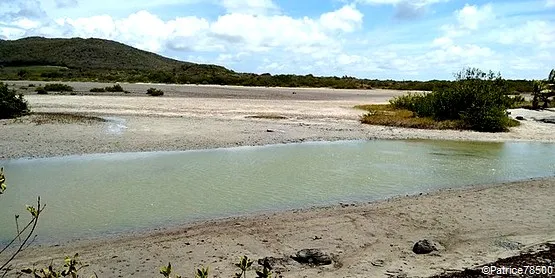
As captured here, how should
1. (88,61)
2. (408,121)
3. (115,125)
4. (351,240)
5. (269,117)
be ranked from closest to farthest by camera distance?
(351,240) < (115,125) < (408,121) < (269,117) < (88,61)

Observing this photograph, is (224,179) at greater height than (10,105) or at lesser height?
lesser

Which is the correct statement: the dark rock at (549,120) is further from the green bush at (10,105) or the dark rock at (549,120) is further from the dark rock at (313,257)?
the green bush at (10,105)

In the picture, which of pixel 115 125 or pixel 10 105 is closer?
pixel 115 125

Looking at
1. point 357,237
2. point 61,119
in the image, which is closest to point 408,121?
point 61,119

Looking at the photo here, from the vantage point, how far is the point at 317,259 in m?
6.88

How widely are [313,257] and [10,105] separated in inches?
865

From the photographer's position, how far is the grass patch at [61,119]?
76.3ft

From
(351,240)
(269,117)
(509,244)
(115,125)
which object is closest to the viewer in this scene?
(509,244)

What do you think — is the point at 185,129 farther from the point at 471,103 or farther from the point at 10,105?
the point at 471,103

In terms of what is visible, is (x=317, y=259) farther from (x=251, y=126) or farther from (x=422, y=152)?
(x=251, y=126)

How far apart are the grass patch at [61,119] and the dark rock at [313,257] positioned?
18853mm

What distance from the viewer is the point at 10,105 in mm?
24391

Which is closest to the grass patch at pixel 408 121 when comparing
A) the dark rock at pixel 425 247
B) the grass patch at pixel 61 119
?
the grass patch at pixel 61 119

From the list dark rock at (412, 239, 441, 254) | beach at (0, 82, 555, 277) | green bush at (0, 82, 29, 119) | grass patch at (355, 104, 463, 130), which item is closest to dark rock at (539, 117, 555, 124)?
grass patch at (355, 104, 463, 130)
